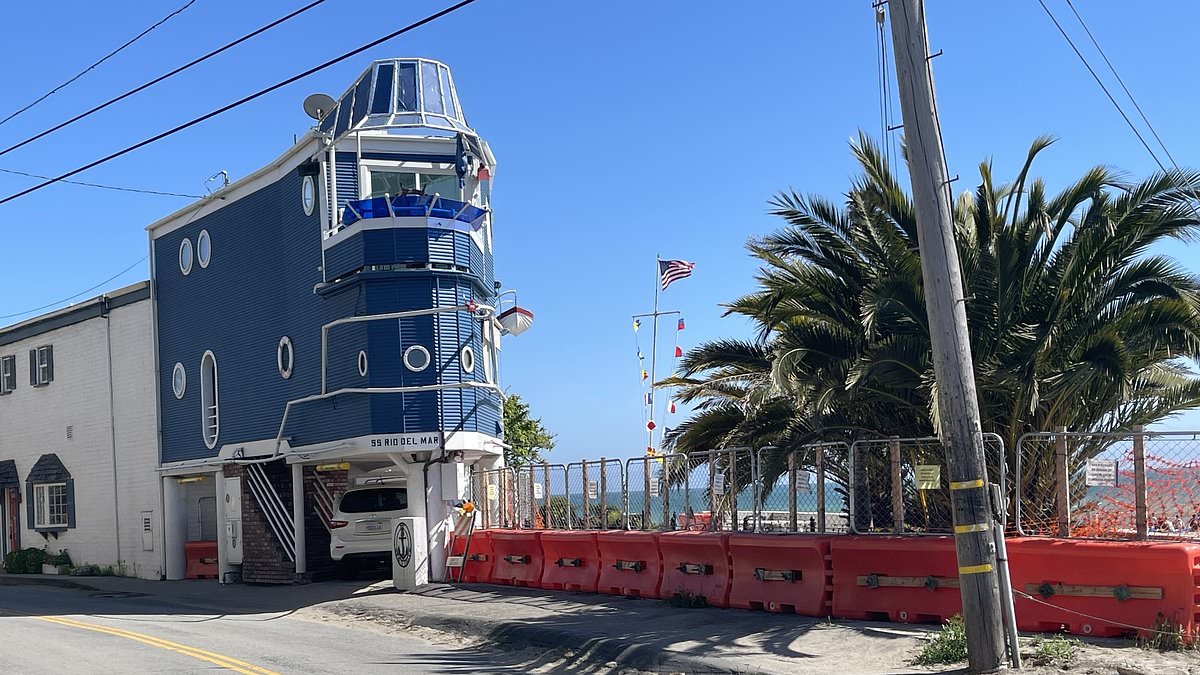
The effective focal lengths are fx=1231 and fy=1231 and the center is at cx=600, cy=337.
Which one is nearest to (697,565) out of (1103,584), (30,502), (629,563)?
(629,563)

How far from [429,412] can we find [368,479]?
3.44 meters

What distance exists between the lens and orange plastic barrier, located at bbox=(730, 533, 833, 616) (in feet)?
46.4

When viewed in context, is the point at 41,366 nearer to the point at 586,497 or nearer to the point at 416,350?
the point at 416,350

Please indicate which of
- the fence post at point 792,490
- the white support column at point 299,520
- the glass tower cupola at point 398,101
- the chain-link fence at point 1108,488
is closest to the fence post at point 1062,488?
the chain-link fence at point 1108,488

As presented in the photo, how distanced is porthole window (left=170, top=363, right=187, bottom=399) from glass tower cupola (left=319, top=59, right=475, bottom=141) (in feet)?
25.4

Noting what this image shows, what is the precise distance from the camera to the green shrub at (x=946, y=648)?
11297 millimetres

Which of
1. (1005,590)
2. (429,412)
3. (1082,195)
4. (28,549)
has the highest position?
(1082,195)

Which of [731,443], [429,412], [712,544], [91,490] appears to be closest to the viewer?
[712,544]

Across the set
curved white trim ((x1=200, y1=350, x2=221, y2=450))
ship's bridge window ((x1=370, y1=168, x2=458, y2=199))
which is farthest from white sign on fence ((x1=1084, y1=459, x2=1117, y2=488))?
curved white trim ((x1=200, y1=350, x2=221, y2=450))

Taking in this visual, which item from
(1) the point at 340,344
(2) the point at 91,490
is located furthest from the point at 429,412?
(2) the point at 91,490

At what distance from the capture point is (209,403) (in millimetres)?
27391

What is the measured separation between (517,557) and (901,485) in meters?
7.87

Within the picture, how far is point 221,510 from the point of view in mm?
26500

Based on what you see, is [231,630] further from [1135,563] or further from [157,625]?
[1135,563]
